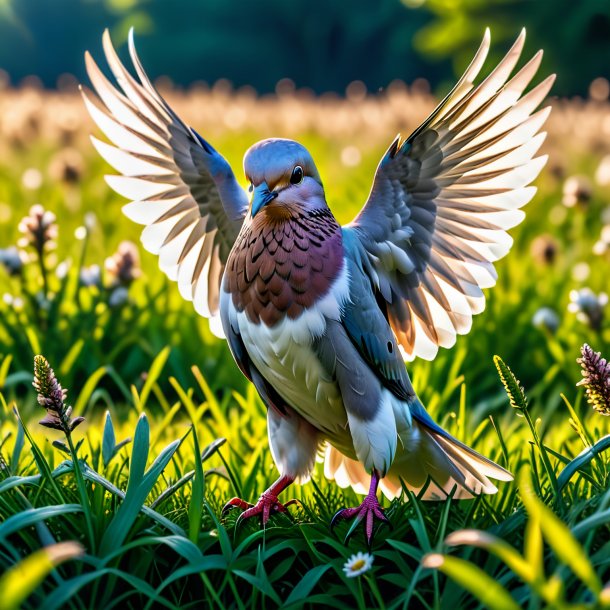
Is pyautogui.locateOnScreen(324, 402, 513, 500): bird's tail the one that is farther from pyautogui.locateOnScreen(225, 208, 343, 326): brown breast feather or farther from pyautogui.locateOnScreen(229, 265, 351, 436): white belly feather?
pyautogui.locateOnScreen(225, 208, 343, 326): brown breast feather

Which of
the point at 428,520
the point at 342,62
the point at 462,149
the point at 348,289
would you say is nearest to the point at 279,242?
the point at 348,289

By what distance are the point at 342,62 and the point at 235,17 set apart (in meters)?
3.34

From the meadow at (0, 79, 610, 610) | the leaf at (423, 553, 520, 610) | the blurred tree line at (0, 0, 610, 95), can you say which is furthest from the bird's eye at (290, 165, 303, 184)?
the blurred tree line at (0, 0, 610, 95)

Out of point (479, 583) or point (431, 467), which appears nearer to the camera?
point (479, 583)

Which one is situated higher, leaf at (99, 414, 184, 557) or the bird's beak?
the bird's beak

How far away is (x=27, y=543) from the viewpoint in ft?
6.48

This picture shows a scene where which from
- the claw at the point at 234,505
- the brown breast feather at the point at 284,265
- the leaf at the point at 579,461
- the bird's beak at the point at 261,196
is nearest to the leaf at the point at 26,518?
the claw at the point at 234,505

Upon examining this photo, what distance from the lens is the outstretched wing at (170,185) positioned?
2.63 metres

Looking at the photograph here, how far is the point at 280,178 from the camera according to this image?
6.89 feet

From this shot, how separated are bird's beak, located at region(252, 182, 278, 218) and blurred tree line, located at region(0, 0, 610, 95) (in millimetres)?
20623

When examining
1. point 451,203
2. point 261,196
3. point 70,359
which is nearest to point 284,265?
point 261,196

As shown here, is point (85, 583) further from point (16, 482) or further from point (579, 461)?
point (579, 461)

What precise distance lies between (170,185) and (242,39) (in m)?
23.0

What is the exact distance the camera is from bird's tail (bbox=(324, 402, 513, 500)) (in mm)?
2342
